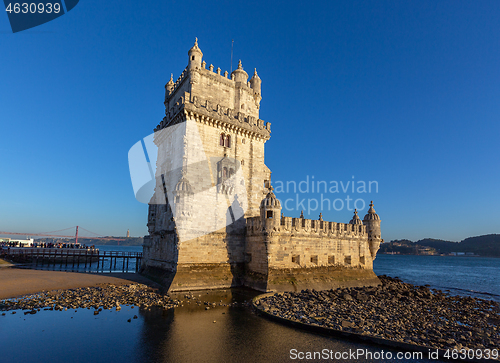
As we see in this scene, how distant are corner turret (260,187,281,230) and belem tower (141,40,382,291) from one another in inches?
3.5

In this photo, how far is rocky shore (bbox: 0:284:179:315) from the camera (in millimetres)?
17469

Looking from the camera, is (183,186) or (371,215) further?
(371,215)

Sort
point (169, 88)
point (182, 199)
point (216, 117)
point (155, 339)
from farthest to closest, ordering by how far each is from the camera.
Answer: point (169, 88), point (216, 117), point (182, 199), point (155, 339)

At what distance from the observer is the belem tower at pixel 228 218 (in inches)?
952

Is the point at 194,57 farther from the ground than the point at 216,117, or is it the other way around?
the point at 194,57

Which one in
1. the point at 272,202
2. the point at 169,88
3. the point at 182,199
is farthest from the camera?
the point at 169,88

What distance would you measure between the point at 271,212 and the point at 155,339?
1421 centimetres

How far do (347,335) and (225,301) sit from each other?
377 inches

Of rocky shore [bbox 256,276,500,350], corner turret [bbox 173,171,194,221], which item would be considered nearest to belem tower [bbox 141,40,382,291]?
corner turret [bbox 173,171,194,221]

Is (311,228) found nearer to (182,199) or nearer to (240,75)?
(182,199)

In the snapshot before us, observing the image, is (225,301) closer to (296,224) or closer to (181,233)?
(181,233)

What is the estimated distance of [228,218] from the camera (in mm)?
26969

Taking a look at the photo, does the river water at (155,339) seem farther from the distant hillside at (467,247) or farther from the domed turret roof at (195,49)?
the distant hillside at (467,247)

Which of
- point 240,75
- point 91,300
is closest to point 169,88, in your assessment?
point 240,75
